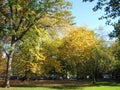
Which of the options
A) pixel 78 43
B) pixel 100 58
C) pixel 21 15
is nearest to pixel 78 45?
pixel 78 43

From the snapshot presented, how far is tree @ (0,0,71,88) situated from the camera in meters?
37.1

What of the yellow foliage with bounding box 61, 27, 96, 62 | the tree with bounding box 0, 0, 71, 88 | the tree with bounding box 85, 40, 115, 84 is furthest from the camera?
the tree with bounding box 85, 40, 115, 84

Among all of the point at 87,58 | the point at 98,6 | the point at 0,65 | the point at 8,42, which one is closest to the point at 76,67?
the point at 87,58

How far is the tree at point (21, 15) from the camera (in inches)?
1459

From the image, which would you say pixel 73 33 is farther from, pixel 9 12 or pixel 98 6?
pixel 98 6

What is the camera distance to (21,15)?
38219mm

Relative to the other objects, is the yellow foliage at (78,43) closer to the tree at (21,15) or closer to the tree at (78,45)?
the tree at (78,45)

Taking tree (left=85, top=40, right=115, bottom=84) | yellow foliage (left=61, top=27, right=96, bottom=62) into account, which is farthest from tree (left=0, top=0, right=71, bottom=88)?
tree (left=85, top=40, right=115, bottom=84)

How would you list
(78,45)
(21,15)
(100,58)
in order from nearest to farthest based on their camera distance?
(21,15) < (78,45) < (100,58)

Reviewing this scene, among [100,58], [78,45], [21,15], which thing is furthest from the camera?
[100,58]

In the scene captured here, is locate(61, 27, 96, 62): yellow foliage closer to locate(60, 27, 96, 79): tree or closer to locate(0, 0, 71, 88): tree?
locate(60, 27, 96, 79): tree

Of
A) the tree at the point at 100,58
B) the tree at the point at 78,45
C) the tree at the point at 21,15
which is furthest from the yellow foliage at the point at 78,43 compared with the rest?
the tree at the point at 21,15

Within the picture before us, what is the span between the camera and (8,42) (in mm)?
43000

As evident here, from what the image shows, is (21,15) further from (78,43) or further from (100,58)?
(100,58)
